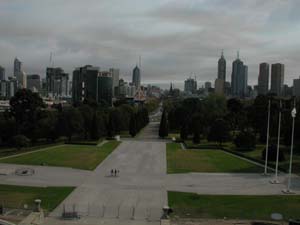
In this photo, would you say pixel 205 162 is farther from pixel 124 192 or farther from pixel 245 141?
pixel 124 192

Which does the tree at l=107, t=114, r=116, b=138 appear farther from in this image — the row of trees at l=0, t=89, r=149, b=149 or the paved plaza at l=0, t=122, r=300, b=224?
the paved plaza at l=0, t=122, r=300, b=224

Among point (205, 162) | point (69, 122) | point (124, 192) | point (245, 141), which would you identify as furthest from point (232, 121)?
point (124, 192)

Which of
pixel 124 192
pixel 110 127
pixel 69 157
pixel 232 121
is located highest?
pixel 232 121

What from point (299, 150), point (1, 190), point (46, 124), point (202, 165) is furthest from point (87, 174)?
point (46, 124)

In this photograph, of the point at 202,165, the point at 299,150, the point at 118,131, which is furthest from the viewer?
the point at 118,131

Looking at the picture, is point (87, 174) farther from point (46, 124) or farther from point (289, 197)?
point (46, 124)

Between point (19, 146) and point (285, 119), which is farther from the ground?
point (285, 119)

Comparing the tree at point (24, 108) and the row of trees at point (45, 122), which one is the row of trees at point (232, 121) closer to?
the row of trees at point (45, 122)
